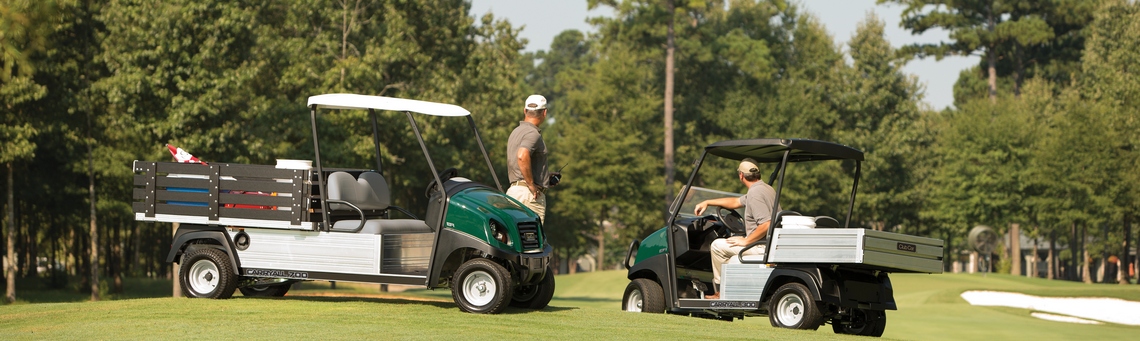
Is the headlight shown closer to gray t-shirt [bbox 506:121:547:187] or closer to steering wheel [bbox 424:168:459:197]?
gray t-shirt [bbox 506:121:547:187]

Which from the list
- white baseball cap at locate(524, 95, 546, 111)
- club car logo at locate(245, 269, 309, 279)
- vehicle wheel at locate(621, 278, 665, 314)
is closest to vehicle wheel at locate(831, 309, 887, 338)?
vehicle wheel at locate(621, 278, 665, 314)

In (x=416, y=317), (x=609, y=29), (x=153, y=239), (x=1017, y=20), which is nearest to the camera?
(x=416, y=317)

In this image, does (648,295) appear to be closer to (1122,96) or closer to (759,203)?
(759,203)

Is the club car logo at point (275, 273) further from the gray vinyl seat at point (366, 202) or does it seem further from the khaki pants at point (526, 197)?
the khaki pants at point (526, 197)

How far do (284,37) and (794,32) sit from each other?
4141 cm

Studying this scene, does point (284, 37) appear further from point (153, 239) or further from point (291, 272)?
point (291, 272)

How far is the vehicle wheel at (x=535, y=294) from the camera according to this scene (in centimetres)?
1305

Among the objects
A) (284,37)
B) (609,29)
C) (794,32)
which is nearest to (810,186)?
(609,29)

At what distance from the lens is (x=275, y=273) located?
1311cm

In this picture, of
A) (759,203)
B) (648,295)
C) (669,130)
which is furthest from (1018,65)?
(759,203)

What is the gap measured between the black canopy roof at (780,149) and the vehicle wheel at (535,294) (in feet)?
7.48

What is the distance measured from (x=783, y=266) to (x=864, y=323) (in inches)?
48.6

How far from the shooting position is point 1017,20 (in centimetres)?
7344

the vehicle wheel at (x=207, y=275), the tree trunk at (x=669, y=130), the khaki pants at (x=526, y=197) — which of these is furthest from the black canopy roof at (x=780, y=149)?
the tree trunk at (x=669, y=130)
